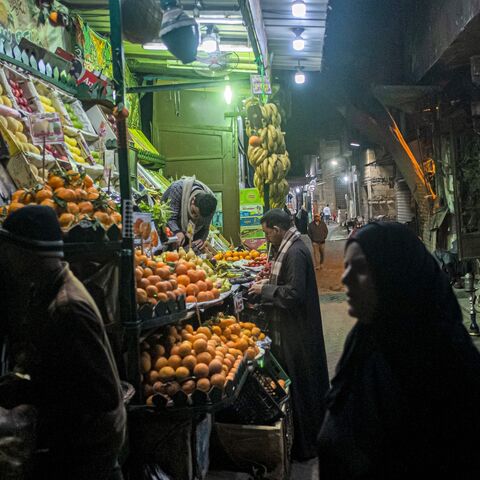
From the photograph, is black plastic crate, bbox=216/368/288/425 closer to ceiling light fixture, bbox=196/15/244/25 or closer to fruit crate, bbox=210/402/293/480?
fruit crate, bbox=210/402/293/480

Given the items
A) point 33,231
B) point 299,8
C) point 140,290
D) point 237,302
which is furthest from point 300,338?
point 299,8

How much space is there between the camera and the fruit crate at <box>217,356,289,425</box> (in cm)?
396

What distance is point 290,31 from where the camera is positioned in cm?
783

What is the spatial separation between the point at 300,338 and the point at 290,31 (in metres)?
5.36

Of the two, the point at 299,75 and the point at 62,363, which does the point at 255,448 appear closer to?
the point at 62,363

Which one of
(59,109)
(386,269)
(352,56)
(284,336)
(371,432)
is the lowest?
(284,336)

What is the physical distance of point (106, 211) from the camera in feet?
10.4

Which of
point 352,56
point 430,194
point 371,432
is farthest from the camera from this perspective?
point 352,56

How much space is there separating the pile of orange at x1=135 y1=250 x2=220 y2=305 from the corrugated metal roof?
4634 millimetres

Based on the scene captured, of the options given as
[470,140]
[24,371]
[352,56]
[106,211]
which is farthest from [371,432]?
[352,56]

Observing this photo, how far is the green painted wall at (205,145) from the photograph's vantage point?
37.1 feet

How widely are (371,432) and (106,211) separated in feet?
7.10

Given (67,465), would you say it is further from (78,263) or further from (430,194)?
(430,194)

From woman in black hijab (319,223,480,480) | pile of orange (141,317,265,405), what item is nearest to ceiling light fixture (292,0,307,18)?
pile of orange (141,317,265,405)
